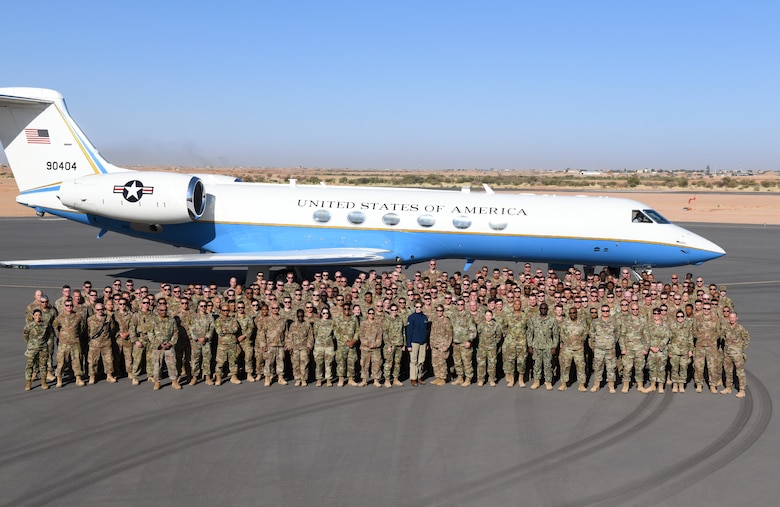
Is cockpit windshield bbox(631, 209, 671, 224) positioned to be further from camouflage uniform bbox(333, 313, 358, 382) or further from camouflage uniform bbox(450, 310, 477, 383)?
camouflage uniform bbox(333, 313, 358, 382)

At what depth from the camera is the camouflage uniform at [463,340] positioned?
37.5 ft

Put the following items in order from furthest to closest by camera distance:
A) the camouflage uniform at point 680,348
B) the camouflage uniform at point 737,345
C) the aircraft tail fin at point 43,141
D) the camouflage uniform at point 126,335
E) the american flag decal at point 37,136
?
the american flag decal at point 37,136 < the aircraft tail fin at point 43,141 < the camouflage uniform at point 126,335 < the camouflage uniform at point 680,348 < the camouflage uniform at point 737,345

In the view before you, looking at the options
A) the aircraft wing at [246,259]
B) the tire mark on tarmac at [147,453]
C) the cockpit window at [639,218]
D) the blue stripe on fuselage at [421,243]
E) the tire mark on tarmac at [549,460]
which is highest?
the cockpit window at [639,218]

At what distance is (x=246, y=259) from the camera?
17984mm

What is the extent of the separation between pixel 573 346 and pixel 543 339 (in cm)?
51

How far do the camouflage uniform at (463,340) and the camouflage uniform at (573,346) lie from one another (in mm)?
1498

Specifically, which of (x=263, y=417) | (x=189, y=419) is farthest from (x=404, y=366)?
(x=189, y=419)

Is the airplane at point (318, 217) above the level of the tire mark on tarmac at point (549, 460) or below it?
above

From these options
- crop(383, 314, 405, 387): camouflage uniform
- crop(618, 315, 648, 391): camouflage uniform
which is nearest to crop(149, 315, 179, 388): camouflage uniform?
crop(383, 314, 405, 387): camouflage uniform

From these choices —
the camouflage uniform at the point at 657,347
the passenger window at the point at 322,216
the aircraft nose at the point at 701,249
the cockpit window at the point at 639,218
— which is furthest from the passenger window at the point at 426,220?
the camouflage uniform at the point at 657,347

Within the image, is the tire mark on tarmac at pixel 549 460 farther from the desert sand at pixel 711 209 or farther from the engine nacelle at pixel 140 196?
the desert sand at pixel 711 209

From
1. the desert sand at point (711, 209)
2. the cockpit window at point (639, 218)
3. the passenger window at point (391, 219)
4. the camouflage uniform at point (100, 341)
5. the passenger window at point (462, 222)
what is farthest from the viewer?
the desert sand at point (711, 209)

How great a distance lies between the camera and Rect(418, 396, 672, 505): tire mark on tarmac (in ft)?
25.2

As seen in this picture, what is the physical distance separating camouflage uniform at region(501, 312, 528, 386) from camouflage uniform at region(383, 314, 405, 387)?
1.81 meters
